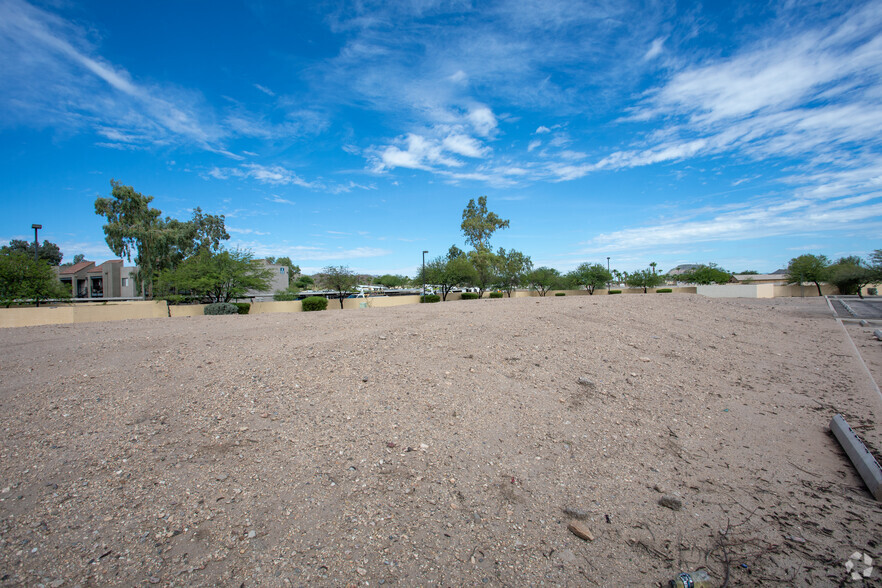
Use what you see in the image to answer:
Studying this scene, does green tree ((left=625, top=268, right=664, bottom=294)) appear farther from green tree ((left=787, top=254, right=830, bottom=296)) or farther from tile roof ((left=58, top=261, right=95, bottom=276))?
tile roof ((left=58, top=261, right=95, bottom=276))

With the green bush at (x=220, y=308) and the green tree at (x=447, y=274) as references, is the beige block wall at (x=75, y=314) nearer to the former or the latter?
the green bush at (x=220, y=308)

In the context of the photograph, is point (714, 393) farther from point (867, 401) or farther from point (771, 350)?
point (771, 350)

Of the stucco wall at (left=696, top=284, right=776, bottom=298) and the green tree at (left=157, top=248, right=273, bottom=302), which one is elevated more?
the green tree at (left=157, top=248, right=273, bottom=302)

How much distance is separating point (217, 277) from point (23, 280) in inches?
399

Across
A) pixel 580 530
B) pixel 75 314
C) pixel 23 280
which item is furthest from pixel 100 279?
pixel 580 530

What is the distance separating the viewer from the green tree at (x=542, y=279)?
5678 cm

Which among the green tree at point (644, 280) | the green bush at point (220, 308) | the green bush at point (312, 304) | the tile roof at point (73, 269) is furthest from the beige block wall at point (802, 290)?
the tile roof at point (73, 269)

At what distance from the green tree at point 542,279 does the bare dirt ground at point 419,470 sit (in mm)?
48986

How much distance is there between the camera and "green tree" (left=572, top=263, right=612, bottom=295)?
56.1 m

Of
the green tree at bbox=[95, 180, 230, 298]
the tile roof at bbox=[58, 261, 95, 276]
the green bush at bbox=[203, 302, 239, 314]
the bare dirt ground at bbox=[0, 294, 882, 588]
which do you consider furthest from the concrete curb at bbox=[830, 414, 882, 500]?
the tile roof at bbox=[58, 261, 95, 276]

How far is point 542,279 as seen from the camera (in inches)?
2239

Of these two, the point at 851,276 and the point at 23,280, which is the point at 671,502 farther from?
the point at 851,276

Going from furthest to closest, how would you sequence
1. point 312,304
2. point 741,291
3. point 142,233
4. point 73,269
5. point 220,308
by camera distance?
point 73,269 → point 741,291 → point 142,233 → point 312,304 → point 220,308

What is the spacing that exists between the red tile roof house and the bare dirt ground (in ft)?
163
